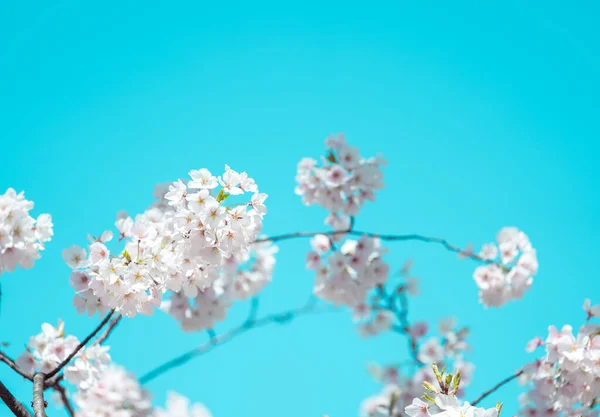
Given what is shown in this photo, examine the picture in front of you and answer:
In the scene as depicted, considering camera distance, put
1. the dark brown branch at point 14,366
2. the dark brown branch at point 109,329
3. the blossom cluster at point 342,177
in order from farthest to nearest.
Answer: the blossom cluster at point 342,177
the dark brown branch at point 109,329
the dark brown branch at point 14,366

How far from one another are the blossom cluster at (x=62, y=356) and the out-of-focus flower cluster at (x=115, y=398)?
26cm

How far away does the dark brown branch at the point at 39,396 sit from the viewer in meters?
2.38

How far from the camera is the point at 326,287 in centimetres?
515

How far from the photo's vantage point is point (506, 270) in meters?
4.89

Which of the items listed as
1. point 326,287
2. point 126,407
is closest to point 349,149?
point 326,287

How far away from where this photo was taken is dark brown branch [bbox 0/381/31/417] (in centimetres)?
222

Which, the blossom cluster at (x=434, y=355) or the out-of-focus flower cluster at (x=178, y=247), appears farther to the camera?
the blossom cluster at (x=434, y=355)

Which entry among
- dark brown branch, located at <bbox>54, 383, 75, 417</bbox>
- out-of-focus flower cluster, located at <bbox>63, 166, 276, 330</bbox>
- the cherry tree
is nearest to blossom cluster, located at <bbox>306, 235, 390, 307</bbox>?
the cherry tree

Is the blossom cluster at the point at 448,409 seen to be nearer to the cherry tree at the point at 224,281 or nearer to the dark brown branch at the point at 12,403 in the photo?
the cherry tree at the point at 224,281

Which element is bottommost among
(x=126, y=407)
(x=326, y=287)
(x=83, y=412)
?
(x=83, y=412)

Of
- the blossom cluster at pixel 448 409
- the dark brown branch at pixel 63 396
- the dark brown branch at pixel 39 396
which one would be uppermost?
the blossom cluster at pixel 448 409

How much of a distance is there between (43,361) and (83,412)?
1.91 feet

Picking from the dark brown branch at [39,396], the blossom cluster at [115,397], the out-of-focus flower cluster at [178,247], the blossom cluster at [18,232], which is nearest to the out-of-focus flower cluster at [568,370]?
the out-of-focus flower cluster at [178,247]

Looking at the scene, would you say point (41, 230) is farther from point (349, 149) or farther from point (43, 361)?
point (349, 149)
